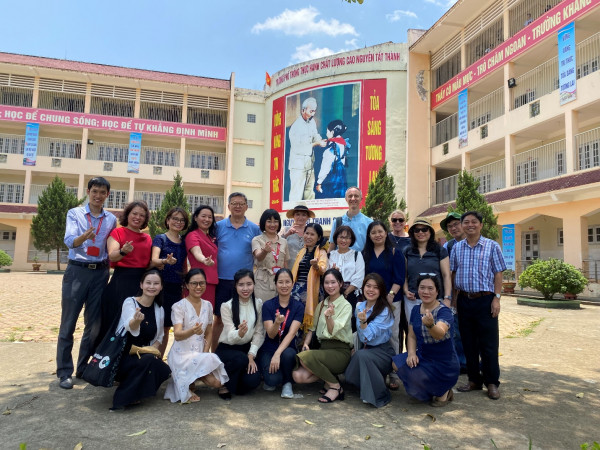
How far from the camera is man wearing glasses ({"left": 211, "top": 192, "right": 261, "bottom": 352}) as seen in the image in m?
4.44

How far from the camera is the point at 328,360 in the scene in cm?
384

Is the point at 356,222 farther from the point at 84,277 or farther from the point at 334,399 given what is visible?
the point at 84,277

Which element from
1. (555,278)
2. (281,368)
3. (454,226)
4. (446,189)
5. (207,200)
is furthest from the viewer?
(207,200)

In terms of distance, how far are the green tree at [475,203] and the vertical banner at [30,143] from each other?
77.2 ft

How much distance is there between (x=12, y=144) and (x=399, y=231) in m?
27.8

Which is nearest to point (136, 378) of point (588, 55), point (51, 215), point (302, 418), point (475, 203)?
point (302, 418)

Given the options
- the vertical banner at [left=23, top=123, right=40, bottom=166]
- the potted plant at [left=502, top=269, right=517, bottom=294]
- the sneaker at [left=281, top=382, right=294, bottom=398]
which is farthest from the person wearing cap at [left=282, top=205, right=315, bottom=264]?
the vertical banner at [left=23, top=123, right=40, bottom=166]

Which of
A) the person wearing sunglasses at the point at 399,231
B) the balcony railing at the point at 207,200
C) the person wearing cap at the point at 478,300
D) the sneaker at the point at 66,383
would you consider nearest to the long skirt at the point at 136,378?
the sneaker at the point at 66,383

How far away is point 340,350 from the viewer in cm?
396

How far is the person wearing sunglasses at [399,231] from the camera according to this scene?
468 cm

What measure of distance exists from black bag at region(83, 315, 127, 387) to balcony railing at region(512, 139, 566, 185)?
623 inches

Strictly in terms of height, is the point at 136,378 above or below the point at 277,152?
below

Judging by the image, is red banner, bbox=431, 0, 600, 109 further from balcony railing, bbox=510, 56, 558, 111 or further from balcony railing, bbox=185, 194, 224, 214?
balcony railing, bbox=185, 194, 224, 214

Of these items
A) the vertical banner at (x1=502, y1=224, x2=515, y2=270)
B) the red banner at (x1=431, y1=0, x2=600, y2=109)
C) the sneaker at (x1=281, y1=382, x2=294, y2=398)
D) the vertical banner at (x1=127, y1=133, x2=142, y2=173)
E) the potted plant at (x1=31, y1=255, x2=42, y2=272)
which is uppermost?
the red banner at (x1=431, y1=0, x2=600, y2=109)
